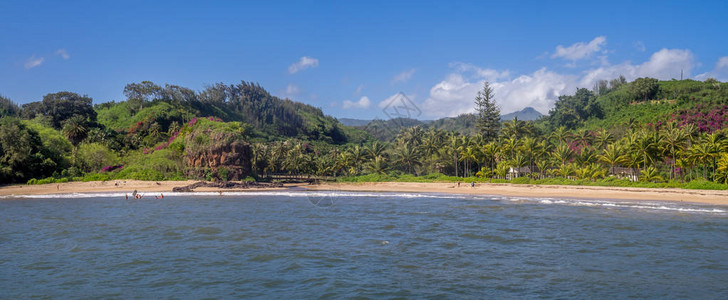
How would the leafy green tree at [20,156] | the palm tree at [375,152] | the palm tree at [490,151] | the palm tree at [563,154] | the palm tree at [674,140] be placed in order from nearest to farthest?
the palm tree at [674,140]
the leafy green tree at [20,156]
the palm tree at [563,154]
the palm tree at [490,151]
the palm tree at [375,152]

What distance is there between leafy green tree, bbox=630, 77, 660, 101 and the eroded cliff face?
83.0 m

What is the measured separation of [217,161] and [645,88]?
86959 millimetres

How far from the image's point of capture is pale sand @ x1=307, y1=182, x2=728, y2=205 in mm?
38281

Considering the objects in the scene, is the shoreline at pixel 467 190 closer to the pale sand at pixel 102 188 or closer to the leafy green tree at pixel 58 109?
the pale sand at pixel 102 188

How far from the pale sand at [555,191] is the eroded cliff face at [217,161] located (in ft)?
41.2

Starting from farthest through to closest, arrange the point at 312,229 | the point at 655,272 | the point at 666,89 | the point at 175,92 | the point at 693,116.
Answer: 1. the point at 175,92
2. the point at 666,89
3. the point at 693,116
4. the point at 312,229
5. the point at 655,272

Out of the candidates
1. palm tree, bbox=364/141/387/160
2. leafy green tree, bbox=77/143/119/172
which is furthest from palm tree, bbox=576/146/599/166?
leafy green tree, bbox=77/143/119/172

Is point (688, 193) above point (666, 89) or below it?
below

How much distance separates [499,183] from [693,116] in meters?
38.0

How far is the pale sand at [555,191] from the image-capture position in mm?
38281

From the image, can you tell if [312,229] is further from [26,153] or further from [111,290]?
[26,153]

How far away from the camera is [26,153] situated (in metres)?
52.6

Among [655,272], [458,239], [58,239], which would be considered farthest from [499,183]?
[58,239]

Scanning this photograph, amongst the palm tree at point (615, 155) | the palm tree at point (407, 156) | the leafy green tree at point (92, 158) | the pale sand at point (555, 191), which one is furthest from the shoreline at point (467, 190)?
the palm tree at point (407, 156)
